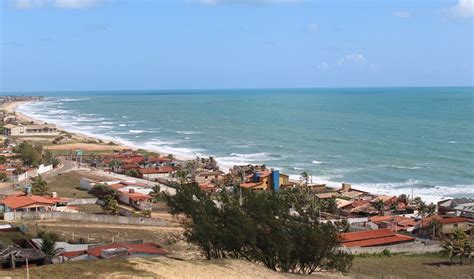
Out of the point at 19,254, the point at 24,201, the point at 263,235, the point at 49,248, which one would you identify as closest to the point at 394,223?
the point at 263,235

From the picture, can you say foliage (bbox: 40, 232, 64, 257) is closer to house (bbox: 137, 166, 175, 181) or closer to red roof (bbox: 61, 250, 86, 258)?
red roof (bbox: 61, 250, 86, 258)

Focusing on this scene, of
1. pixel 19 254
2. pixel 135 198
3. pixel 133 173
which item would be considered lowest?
pixel 133 173

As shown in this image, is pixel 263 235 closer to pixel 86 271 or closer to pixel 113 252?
pixel 113 252

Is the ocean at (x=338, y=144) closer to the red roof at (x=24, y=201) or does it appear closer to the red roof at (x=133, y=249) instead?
the red roof at (x=24, y=201)

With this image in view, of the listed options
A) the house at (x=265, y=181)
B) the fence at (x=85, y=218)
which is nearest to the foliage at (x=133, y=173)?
the house at (x=265, y=181)

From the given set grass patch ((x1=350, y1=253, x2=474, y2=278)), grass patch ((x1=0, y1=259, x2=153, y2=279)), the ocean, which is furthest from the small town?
the ocean

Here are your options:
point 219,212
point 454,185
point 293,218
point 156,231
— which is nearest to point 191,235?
point 219,212

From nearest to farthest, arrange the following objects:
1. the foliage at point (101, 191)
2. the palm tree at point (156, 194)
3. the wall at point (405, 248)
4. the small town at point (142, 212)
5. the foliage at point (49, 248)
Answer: the foliage at point (49, 248)
the small town at point (142, 212)
the wall at point (405, 248)
the palm tree at point (156, 194)
the foliage at point (101, 191)
